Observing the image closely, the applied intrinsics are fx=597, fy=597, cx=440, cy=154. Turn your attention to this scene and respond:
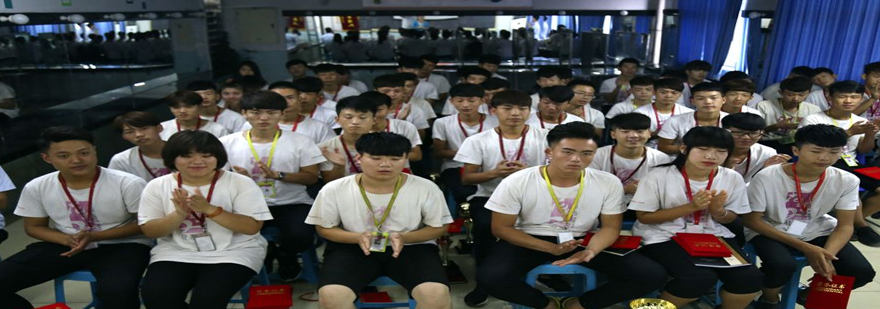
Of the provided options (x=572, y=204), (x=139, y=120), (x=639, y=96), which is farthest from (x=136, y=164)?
(x=639, y=96)

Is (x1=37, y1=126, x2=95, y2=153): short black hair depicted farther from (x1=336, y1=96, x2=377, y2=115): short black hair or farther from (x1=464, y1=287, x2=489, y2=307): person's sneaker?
(x1=464, y1=287, x2=489, y2=307): person's sneaker

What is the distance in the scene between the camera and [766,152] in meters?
3.71

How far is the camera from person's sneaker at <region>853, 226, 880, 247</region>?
4.20 metres

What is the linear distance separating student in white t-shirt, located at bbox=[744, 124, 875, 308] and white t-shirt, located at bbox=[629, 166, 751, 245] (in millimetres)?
170

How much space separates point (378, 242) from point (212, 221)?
0.81 m

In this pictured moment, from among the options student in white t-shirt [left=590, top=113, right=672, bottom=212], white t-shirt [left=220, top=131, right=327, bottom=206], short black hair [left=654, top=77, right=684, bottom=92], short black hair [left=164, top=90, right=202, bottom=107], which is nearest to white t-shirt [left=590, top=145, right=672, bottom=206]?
student in white t-shirt [left=590, top=113, right=672, bottom=212]

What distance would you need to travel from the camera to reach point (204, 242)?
2822mm

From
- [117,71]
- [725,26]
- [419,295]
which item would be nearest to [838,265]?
[419,295]

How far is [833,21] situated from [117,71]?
306 inches

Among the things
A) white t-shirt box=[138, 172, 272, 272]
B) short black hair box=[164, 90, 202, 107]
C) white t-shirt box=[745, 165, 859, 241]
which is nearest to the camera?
white t-shirt box=[138, 172, 272, 272]

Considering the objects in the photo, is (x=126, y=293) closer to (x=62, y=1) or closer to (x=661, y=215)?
(x=661, y=215)

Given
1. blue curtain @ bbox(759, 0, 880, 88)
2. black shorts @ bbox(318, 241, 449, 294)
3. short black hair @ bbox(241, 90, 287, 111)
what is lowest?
black shorts @ bbox(318, 241, 449, 294)

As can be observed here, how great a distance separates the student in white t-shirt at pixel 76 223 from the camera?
2830 mm

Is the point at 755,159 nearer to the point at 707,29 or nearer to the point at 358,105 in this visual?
the point at 358,105
